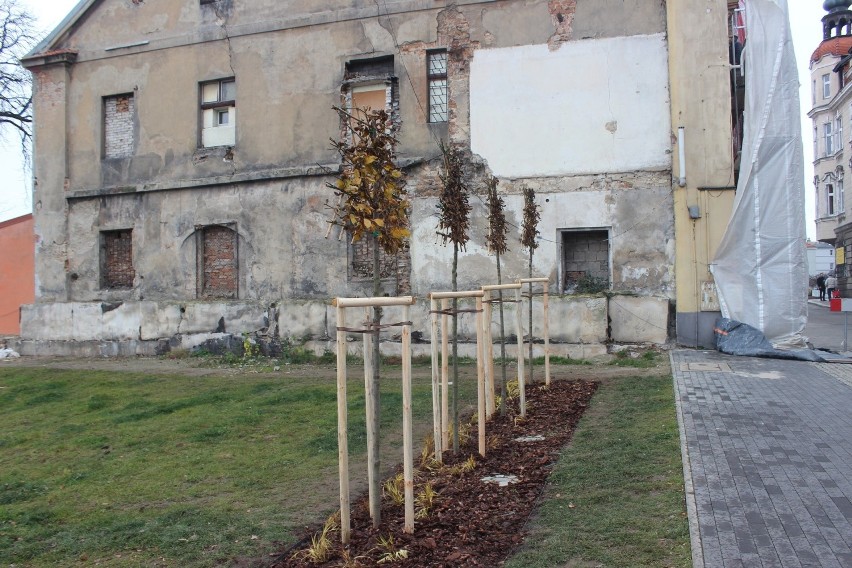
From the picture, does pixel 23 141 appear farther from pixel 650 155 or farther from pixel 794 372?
pixel 794 372

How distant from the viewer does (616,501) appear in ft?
17.7

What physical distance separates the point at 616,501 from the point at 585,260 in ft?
31.0

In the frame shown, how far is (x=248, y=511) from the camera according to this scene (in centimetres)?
571

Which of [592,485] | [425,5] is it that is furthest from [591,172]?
[592,485]

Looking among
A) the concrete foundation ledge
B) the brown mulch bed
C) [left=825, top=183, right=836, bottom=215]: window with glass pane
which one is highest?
[left=825, top=183, right=836, bottom=215]: window with glass pane

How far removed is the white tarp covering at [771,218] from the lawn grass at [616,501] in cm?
570

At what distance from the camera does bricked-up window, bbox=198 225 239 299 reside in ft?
55.7

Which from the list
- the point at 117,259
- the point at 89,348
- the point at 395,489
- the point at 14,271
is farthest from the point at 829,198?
the point at 395,489

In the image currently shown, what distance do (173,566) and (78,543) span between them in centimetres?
97

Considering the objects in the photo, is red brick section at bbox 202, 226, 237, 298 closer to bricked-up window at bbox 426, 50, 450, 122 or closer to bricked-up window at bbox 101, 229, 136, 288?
bricked-up window at bbox 101, 229, 136, 288

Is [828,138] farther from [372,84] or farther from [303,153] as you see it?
[303,153]

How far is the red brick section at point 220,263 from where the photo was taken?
55.7 feet

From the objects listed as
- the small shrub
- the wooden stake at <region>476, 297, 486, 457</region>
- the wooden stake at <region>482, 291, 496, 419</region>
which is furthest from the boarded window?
the small shrub

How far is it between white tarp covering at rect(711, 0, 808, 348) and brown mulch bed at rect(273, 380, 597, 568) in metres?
6.52
